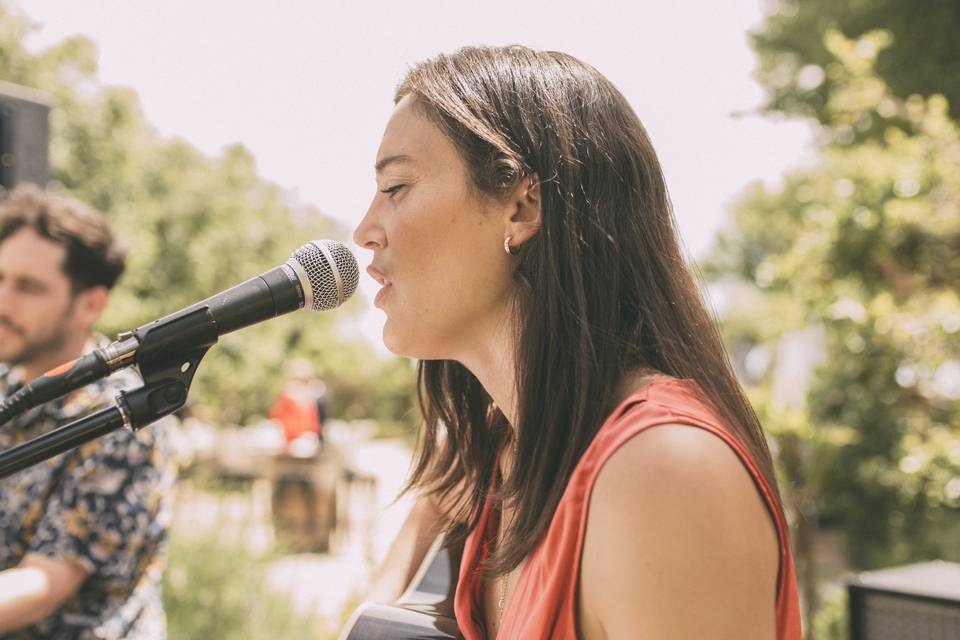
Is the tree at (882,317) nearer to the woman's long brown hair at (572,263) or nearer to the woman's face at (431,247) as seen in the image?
the woman's long brown hair at (572,263)

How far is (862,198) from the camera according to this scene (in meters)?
4.96

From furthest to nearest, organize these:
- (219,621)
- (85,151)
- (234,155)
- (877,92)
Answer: (234,155), (85,151), (877,92), (219,621)

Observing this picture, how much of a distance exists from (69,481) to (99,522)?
13 cm

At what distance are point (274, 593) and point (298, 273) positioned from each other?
401cm

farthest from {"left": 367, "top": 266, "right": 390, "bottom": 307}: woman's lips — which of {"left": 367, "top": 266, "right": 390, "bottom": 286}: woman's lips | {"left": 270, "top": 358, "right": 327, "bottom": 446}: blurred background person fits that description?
{"left": 270, "top": 358, "right": 327, "bottom": 446}: blurred background person

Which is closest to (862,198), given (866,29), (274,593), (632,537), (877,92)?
(877,92)

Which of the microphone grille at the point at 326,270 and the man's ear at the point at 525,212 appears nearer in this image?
the man's ear at the point at 525,212

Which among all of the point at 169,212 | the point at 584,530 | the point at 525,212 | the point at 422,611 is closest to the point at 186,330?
the point at 525,212

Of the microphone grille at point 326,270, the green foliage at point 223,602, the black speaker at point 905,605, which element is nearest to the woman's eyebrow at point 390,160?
the microphone grille at point 326,270

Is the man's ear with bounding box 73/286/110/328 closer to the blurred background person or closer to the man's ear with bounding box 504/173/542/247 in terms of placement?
the man's ear with bounding box 504/173/542/247

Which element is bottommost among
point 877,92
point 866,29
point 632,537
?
point 632,537

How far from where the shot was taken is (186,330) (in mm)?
1433

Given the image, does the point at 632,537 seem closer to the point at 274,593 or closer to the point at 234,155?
the point at 274,593

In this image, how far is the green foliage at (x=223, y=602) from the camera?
4.75 m
